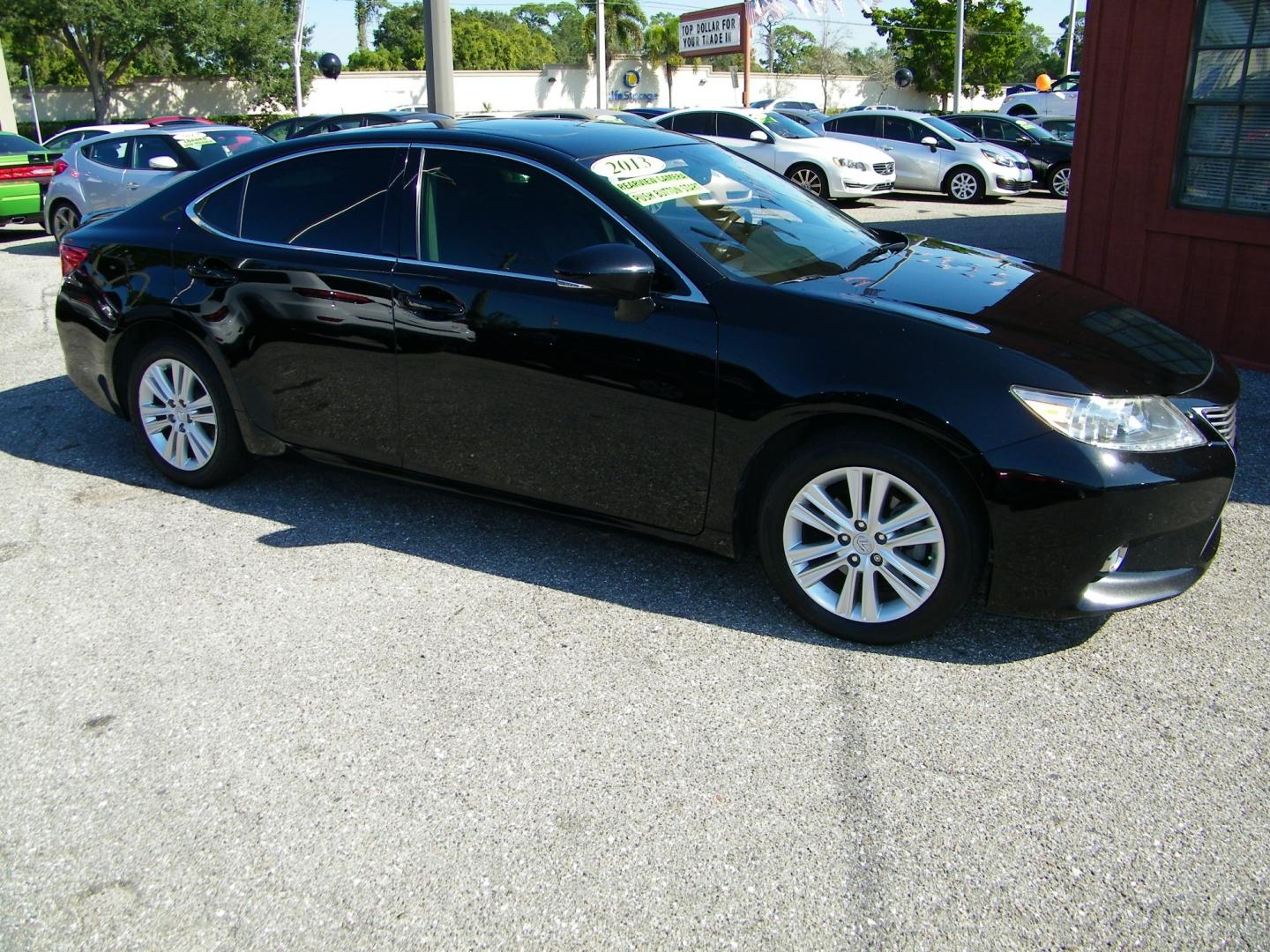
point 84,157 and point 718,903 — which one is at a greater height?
point 84,157

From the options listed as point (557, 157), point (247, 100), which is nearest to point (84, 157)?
point (557, 157)

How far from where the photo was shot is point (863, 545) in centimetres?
365

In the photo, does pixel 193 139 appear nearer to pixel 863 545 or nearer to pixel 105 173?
pixel 105 173

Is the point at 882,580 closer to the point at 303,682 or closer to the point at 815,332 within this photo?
the point at 815,332

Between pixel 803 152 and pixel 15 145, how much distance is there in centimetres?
1129

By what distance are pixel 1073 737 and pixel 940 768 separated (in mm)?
441

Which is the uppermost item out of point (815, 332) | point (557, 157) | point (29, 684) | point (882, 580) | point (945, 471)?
point (557, 157)

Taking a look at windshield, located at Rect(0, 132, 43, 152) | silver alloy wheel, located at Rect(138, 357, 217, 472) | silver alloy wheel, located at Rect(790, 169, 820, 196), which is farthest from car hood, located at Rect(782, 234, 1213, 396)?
windshield, located at Rect(0, 132, 43, 152)

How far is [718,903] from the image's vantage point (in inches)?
103

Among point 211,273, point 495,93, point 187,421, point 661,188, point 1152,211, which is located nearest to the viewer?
point 661,188

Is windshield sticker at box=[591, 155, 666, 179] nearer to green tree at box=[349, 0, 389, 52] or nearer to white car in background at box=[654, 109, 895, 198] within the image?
white car in background at box=[654, 109, 895, 198]

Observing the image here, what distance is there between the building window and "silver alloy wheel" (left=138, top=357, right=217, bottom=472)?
608 cm

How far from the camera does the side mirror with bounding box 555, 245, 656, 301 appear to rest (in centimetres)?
373

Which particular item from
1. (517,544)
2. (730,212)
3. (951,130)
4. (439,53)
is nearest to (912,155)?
(951,130)
